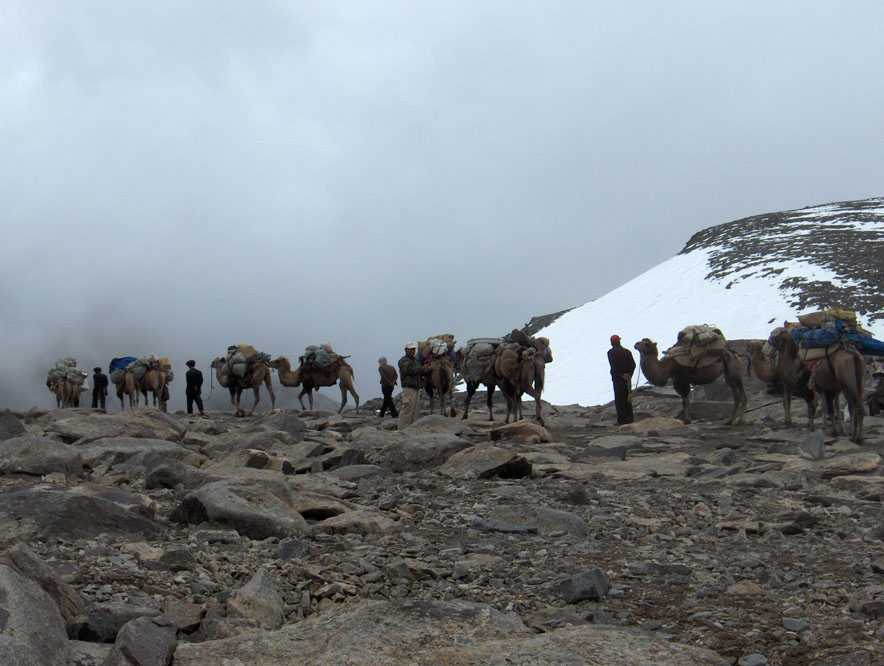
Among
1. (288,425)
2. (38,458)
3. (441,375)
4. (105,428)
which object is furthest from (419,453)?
(441,375)

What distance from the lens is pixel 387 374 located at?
82.7 feet

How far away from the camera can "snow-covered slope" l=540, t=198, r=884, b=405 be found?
46.2 m

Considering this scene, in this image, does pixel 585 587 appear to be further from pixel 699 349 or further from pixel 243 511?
pixel 699 349

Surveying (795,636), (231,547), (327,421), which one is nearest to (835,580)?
(795,636)

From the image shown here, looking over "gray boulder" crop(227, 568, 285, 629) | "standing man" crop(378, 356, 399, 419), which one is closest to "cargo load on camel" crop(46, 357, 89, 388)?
"standing man" crop(378, 356, 399, 419)

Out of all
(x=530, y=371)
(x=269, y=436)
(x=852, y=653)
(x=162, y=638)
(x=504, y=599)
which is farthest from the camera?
(x=530, y=371)

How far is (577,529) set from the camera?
8.38m

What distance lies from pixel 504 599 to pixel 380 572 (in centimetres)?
90

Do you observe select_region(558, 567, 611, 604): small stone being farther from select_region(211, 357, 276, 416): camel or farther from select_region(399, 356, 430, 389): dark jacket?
select_region(211, 357, 276, 416): camel

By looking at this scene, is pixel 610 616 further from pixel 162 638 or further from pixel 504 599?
pixel 162 638

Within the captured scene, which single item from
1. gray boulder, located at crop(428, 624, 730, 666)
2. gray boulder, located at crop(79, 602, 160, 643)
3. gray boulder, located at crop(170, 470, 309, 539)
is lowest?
gray boulder, located at crop(428, 624, 730, 666)

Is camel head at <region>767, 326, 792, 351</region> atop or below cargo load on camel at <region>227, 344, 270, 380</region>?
below

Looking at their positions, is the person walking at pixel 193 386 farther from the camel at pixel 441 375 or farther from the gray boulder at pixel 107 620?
the gray boulder at pixel 107 620

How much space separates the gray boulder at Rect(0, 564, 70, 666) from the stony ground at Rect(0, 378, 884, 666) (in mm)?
34
